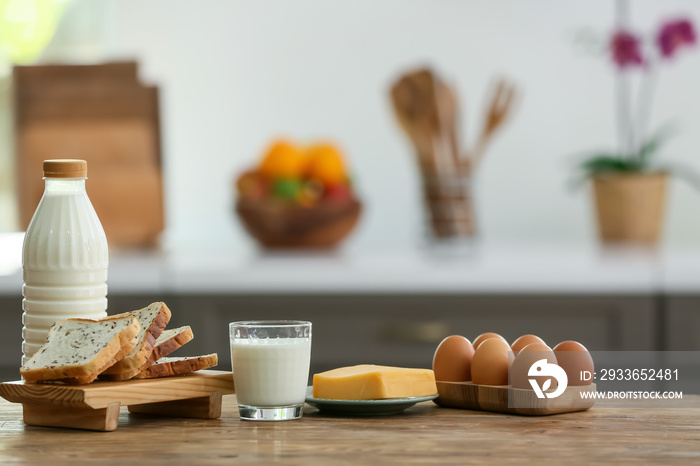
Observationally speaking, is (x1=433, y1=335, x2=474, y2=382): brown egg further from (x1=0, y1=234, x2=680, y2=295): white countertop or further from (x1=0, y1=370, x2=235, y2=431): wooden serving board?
Result: (x1=0, y1=234, x2=680, y2=295): white countertop

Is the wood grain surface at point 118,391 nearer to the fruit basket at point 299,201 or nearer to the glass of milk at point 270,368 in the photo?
the glass of milk at point 270,368

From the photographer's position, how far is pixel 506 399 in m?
1.02

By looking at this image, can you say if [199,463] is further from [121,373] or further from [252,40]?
[252,40]

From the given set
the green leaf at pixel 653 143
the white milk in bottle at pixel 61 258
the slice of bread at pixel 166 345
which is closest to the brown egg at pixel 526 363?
the slice of bread at pixel 166 345

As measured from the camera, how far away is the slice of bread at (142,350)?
0.95m

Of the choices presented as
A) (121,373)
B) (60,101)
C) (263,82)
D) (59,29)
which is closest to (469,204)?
(263,82)

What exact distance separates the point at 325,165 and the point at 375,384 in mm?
1578

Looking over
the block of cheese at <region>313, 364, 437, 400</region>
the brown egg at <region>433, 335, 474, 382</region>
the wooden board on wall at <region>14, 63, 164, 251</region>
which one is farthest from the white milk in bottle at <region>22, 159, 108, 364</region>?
the wooden board on wall at <region>14, 63, 164, 251</region>

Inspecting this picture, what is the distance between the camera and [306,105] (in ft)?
9.74

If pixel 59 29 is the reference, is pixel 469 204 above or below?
below

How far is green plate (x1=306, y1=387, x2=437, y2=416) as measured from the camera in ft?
3.26

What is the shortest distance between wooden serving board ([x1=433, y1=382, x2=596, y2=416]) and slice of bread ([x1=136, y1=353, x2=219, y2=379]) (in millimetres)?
278

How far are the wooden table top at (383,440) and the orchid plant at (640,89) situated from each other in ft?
5.55

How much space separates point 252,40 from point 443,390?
2.09 meters
